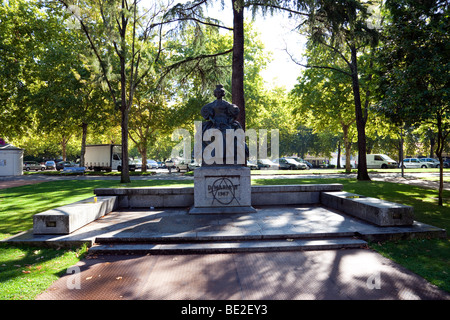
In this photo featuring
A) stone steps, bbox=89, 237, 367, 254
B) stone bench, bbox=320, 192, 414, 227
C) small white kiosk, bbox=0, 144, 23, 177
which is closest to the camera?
stone steps, bbox=89, 237, 367, 254

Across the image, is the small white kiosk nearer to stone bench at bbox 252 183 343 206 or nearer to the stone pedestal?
the stone pedestal

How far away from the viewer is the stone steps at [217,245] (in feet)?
16.8

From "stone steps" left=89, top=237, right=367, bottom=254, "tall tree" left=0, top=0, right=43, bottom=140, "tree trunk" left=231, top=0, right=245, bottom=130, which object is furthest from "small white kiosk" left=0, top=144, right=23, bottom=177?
"stone steps" left=89, top=237, right=367, bottom=254

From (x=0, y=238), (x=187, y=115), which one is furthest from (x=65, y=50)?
(x=0, y=238)

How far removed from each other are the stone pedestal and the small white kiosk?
97.1 feet

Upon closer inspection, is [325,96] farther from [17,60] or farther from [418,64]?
[17,60]

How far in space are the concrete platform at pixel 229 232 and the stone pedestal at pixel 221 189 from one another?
0.72 metres

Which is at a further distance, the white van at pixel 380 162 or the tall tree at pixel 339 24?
the white van at pixel 380 162

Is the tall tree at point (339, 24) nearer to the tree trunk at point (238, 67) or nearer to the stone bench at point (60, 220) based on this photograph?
the tree trunk at point (238, 67)

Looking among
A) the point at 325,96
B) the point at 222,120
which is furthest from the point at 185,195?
the point at 325,96

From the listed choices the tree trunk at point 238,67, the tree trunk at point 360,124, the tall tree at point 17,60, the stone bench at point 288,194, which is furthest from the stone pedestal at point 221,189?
the tall tree at point 17,60

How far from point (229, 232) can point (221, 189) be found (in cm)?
221

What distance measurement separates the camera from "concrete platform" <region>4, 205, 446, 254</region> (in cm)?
534

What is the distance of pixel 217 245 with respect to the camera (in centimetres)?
528
